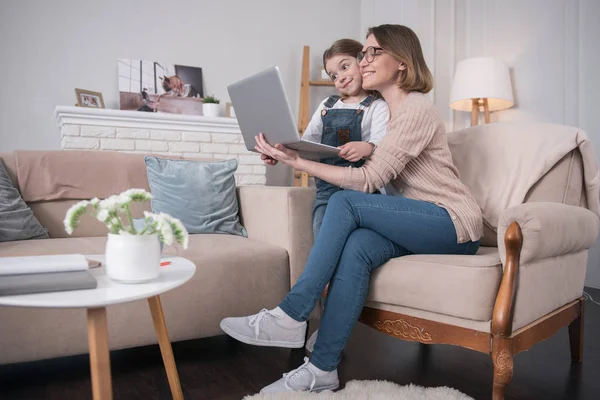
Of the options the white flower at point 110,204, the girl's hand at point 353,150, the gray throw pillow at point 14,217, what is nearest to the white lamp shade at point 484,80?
the girl's hand at point 353,150

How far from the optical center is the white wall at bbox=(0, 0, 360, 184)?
3.38 meters

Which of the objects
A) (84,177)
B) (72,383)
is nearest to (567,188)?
(72,383)

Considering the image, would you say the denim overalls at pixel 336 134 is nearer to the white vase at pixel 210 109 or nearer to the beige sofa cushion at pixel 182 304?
the beige sofa cushion at pixel 182 304

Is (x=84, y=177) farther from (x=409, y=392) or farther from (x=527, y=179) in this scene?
(x=527, y=179)

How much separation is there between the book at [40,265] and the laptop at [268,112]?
0.68 m

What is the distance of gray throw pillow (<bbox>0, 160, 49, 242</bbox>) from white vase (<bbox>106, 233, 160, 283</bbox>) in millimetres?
1120

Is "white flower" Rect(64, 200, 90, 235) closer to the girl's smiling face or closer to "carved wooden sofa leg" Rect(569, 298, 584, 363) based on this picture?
the girl's smiling face

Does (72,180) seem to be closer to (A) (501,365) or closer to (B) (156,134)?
(B) (156,134)

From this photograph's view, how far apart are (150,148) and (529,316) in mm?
2621

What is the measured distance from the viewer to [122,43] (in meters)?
3.64

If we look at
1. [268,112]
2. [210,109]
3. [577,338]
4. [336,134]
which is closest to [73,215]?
[268,112]

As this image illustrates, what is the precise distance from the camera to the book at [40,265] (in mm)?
937

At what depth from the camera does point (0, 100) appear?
332cm

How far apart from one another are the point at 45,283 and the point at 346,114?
51.0 inches
